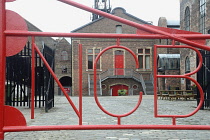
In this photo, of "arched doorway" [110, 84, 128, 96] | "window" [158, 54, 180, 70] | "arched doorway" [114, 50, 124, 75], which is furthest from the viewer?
"arched doorway" [114, 50, 124, 75]

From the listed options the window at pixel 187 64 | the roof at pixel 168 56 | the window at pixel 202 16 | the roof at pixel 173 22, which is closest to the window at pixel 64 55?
the roof at pixel 173 22

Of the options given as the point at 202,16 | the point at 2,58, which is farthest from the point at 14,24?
the point at 202,16

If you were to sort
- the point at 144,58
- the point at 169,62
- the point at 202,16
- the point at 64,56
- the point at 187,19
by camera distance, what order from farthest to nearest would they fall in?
1. the point at 64,56
2. the point at 144,58
3. the point at 169,62
4. the point at 187,19
5. the point at 202,16

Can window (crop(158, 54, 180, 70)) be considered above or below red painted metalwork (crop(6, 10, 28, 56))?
above

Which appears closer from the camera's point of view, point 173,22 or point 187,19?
point 187,19

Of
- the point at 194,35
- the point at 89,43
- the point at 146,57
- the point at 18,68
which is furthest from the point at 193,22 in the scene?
the point at 194,35

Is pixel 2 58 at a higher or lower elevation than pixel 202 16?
lower

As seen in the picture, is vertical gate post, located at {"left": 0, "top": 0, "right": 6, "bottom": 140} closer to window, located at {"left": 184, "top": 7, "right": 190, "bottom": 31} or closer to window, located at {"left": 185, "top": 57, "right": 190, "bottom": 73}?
window, located at {"left": 184, "top": 7, "right": 190, "bottom": 31}

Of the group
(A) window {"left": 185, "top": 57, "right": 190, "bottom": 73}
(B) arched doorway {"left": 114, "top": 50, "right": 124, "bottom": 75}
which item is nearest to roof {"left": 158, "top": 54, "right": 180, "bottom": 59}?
(A) window {"left": 185, "top": 57, "right": 190, "bottom": 73}

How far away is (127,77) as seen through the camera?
2788cm

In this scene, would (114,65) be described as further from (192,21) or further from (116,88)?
(192,21)

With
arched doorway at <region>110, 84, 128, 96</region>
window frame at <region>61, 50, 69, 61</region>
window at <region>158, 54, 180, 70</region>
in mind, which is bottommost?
arched doorway at <region>110, 84, 128, 96</region>

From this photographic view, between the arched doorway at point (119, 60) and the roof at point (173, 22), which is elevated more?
the roof at point (173, 22)

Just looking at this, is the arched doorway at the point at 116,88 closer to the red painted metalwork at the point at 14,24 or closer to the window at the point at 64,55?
the window at the point at 64,55
